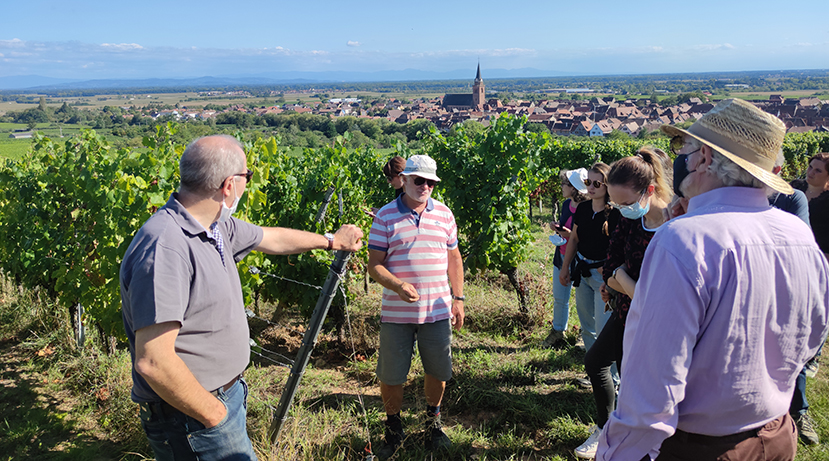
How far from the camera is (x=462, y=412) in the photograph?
3680 millimetres

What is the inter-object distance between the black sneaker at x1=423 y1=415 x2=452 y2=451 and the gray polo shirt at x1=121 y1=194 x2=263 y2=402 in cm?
152

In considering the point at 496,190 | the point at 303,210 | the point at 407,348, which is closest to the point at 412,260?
the point at 407,348

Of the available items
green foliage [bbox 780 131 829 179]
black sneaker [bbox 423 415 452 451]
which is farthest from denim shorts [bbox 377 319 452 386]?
green foliage [bbox 780 131 829 179]

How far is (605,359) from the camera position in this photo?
9.02 feet

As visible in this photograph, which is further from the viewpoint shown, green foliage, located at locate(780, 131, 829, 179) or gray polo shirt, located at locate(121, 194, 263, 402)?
green foliage, located at locate(780, 131, 829, 179)

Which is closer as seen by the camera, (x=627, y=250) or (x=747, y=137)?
(x=747, y=137)

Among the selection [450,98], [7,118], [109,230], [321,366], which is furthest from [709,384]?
[450,98]

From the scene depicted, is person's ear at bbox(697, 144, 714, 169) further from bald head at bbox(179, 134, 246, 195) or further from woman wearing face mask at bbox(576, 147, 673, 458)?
bald head at bbox(179, 134, 246, 195)

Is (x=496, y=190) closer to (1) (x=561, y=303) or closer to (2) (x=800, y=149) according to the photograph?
(1) (x=561, y=303)

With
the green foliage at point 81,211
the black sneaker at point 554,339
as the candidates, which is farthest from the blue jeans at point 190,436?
the black sneaker at point 554,339

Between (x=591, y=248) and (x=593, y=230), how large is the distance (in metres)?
0.14

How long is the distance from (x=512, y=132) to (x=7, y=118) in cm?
9479

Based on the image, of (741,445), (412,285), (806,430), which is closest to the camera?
(741,445)

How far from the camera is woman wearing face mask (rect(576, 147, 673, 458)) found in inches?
103
